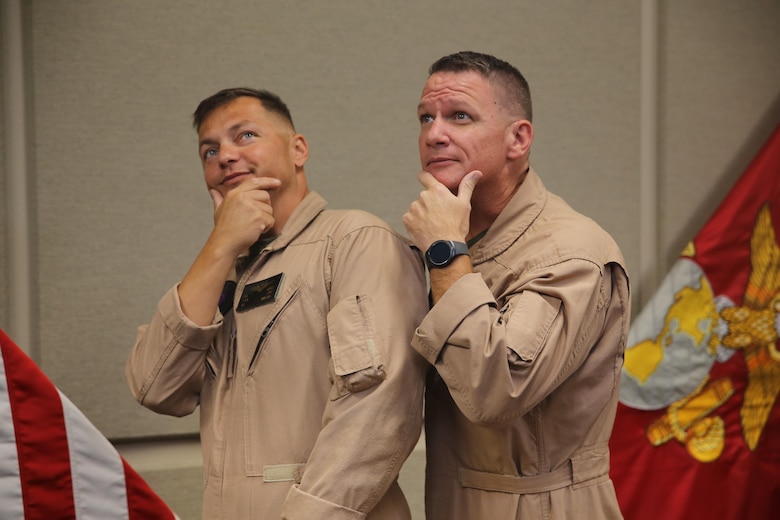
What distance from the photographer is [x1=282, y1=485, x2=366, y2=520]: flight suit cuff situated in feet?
4.58

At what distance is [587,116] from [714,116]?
1.47 feet

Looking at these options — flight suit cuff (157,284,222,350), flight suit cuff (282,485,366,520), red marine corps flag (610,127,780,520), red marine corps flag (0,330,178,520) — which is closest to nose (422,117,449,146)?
flight suit cuff (157,284,222,350)

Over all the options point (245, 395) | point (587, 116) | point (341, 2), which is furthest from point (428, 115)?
point (587, 116)

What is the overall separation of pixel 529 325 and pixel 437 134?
0.41 m

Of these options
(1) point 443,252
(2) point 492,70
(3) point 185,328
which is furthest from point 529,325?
(3) point 185,328

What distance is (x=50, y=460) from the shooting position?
4.07 feet

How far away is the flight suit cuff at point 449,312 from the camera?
1.40m

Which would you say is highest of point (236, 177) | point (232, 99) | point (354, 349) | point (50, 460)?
point (232, 99)

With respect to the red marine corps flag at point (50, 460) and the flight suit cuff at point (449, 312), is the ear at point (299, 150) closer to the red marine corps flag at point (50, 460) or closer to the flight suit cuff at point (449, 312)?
the flight suit cuff at point (449, 312)

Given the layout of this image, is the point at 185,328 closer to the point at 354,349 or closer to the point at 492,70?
the point at 354,349

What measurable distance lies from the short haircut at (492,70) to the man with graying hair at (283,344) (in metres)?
0.31

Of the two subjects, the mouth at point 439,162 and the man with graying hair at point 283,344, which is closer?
the man with graying hair at point 283,344

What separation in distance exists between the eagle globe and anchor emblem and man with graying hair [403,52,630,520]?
3.75 ft

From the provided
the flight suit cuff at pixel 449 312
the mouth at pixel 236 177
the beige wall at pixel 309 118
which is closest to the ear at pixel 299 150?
the mouth at pixel 236 177
